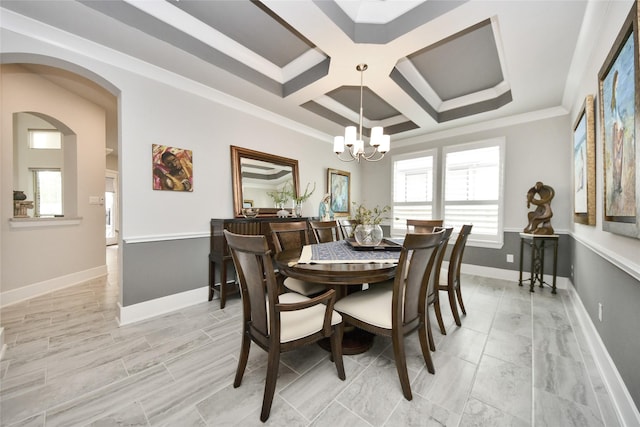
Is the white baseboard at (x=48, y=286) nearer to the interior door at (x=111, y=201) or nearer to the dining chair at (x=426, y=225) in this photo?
the interior door at (x=111, y=201)

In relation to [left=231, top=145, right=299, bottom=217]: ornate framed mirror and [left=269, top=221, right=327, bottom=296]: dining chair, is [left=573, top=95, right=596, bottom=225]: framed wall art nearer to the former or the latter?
[left=269, top=221, right=327, bottom=296]: dining chair

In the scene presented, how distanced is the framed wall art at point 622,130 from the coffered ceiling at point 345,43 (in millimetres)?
700

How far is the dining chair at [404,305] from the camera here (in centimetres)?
140

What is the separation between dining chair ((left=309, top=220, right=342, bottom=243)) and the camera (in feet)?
9.59

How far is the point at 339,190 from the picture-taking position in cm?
509

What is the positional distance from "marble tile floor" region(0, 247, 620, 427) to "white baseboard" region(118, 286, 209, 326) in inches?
5.1

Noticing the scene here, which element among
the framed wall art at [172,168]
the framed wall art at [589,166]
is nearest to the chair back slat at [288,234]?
the framed wall art at [172,168]

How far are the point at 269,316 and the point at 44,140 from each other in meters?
7.08

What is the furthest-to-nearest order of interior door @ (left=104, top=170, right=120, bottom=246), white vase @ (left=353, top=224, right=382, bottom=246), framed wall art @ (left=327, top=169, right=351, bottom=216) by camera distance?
interior door @ (left=104, top=170, right=120, bottom=246), framed wall art @ (left=327, top=169, right=351, bottom=216), white vase @ (left=353, top=224, right=382, bottom=246)

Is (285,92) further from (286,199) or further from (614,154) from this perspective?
(614,154)

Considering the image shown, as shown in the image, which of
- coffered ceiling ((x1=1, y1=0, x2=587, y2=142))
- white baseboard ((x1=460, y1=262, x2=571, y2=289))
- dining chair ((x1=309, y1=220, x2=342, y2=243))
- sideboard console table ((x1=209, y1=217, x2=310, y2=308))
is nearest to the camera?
coffered ceiling ((x1=1, y1=0, x2=587, y2=142))

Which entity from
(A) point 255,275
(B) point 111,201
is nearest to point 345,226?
(A) point 255,275

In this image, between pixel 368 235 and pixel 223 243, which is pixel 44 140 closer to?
pixel 223 243

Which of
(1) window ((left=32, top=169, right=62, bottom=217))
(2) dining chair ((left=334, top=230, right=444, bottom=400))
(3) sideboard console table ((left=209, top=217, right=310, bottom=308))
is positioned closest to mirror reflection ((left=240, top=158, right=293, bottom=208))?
(3) sideboard console table ((left=209, top=217, right=310, bottom=308))
